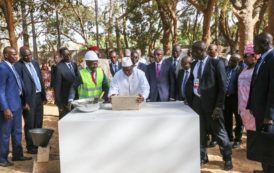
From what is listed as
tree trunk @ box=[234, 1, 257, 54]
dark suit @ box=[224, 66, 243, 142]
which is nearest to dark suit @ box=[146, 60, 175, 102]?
dark suit @ box=[224, 66, 243, 142]

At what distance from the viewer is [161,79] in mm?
6996

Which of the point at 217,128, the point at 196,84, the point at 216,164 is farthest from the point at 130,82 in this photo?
the point at 216,164

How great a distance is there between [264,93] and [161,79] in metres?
2.78

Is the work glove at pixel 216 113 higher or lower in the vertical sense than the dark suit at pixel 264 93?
lower

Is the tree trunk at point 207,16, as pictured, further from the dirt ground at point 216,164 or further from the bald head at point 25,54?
the bald head at point 25,54

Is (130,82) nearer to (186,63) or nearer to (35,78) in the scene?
(186,63)

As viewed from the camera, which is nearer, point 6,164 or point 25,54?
point 6,164

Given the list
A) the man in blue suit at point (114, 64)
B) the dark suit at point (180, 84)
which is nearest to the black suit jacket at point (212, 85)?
the dark suit at point (180, 84)

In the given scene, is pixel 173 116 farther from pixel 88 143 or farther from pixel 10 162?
pixel 10 162

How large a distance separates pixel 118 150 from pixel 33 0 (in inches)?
402

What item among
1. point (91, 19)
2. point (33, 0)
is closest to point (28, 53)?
point (33, 0)

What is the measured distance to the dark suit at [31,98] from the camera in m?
6.39

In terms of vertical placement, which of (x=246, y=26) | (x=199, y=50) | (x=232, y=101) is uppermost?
(x=246, y=26)

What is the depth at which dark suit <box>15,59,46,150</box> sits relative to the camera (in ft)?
21.0
